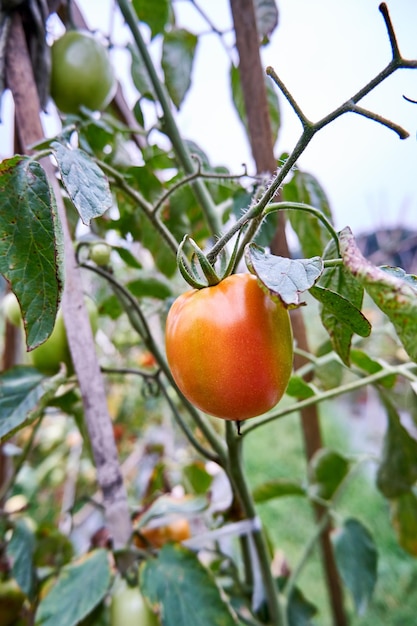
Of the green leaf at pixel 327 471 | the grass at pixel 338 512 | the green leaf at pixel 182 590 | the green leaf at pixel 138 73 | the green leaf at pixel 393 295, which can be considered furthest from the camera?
the grass at pixel 338 512

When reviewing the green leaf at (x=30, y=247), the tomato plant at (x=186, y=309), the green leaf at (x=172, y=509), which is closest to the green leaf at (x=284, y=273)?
the tomato plant at (x=186, y=309)

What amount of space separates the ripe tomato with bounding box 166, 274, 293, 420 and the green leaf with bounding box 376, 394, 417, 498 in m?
0.34

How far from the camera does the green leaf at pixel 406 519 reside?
70cm

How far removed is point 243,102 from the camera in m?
0.67

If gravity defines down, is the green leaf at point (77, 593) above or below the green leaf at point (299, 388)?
below

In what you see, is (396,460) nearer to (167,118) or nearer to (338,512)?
(167,118)

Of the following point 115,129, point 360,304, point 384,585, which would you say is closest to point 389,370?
point 360,304

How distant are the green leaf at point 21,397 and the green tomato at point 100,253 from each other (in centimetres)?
12

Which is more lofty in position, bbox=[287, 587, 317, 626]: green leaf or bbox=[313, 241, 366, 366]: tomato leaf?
bbox=[313, 241, 366, 366]: tomato leaf

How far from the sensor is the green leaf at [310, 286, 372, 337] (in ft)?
0.94

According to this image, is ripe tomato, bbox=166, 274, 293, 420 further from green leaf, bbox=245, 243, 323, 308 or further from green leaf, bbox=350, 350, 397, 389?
green leaf, bbox=350, 350, 397, 389

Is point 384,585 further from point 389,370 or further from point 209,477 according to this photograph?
point 389,370

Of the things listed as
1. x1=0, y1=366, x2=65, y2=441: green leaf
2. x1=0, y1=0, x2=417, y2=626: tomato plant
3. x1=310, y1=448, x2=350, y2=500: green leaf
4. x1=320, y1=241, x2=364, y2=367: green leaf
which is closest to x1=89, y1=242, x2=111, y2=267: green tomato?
x1=0, y1=0, x2=417, y2=626: tomato plant

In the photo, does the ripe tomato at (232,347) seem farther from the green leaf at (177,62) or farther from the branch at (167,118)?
the green leaf at (177,62)
